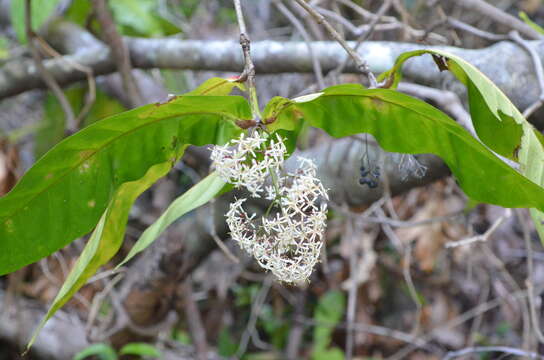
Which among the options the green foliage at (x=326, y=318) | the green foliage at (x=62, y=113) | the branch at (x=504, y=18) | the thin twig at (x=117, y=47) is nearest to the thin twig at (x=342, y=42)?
the branch at (x=504, y=18)

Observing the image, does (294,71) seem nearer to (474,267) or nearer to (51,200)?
(51,200)

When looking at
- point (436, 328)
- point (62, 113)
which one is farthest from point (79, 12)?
point (436, 328)

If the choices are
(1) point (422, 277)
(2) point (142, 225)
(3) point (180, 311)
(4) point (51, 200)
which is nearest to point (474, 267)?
(1) point (422, 277)

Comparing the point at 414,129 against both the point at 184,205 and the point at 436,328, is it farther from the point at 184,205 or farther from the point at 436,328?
the point at 436,328

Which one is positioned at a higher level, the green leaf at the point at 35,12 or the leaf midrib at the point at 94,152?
the green leaf at the point at 35,12

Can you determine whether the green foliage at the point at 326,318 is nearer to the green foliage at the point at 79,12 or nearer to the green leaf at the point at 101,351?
the green leaf at the point at 101,351

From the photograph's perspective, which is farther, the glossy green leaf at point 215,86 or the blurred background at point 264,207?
the blurred background at point 264,207
